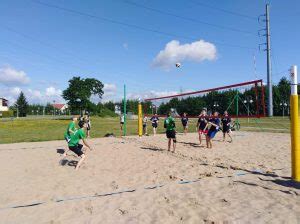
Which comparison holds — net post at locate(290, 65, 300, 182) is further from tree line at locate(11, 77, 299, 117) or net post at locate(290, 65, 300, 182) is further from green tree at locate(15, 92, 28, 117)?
green tree at locate(15, 92, 28, 117)

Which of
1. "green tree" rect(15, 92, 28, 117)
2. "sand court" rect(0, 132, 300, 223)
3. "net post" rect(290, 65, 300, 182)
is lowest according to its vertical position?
"sand court" rect(0, 132, 300, 223)

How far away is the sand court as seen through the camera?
4410 millimetres

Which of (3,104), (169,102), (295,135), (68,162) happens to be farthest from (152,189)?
(3,104)

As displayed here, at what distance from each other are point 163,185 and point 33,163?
4535 mm

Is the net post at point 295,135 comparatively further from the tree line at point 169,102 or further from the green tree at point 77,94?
A: the green tree at point 77,94

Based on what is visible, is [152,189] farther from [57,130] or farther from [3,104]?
[3,104]

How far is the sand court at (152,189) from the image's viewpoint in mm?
4410

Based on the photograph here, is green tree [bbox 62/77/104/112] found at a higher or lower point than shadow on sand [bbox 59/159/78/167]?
higher

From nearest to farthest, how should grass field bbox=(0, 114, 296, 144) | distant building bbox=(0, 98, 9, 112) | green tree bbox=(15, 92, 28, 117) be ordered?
1. grass field bbox=(0, 114, 296, 144)
2. green tree bbox=(15, 92, 28, 117)
3. distant building bbox=(0, 98, 9, 112)

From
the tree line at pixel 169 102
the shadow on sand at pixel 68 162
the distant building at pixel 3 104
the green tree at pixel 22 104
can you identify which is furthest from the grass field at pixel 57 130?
the distant building at pixel 3 104

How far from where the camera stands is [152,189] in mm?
5625

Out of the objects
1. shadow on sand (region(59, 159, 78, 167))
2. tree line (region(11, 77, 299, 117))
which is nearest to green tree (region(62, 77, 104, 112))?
tree line (region(11, 77, 299, 117))

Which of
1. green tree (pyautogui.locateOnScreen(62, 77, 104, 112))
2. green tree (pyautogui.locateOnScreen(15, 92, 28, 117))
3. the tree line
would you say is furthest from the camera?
green tree (pyautogui.locateOnScreen(15, 92, 28, 117))

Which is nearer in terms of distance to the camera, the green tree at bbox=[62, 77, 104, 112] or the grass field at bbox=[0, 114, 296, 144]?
the grass field at bbox=[0, 114, 296, 144]
